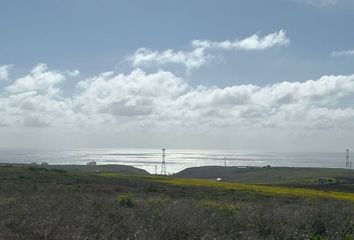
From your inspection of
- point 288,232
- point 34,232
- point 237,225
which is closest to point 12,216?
point 34,232

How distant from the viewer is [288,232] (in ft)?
33.9

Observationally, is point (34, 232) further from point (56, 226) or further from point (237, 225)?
point (237, 225)

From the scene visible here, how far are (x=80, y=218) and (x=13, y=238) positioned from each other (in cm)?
209

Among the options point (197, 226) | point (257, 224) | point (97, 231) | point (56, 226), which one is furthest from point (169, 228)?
point (257, 224)

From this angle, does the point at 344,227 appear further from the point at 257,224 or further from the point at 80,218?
the point at 80,218

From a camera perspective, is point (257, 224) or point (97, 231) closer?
point (97, 231)

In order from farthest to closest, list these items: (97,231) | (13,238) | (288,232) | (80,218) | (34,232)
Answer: (288,232)
(80,218)
(97,231)
(34,232)
(13,238)

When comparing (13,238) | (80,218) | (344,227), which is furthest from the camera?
(344,227)

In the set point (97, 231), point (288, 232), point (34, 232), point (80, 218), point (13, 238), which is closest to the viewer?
point (13, 238)

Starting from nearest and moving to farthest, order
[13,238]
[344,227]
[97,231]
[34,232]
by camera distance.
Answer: [13,238] < [34,232] < [97,231] < [344,227]

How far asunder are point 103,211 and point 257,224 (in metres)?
3.40

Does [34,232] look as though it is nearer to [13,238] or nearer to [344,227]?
[13,238]

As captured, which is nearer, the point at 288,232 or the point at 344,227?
the point at 288,232

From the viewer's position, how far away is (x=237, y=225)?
34.9 feet
